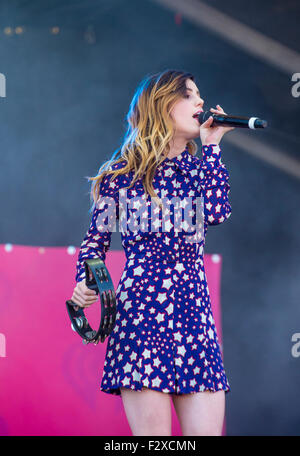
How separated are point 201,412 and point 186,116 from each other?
87 cm

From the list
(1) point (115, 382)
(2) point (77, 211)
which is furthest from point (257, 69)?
(1) point (115, 382)

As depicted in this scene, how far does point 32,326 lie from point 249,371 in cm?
106

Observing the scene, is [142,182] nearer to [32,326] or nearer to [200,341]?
[200,341]

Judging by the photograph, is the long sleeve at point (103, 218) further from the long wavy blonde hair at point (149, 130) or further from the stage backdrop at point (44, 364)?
the stage backdrop at point (44, 364)

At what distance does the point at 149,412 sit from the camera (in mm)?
1615

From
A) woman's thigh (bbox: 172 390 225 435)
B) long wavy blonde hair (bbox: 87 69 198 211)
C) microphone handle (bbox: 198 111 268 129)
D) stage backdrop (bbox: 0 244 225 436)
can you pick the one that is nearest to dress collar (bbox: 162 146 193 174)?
long wavy blonde hair (bbox: 87 69 198 211)

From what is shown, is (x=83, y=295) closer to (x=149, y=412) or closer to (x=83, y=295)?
(x=83, y=295)

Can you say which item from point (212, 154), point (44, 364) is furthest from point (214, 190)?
point (44, 364)

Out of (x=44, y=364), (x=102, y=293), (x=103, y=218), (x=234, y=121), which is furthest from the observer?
(x=44, y=364)

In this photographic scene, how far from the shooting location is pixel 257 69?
2945 mm

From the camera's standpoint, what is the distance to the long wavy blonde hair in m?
1.81

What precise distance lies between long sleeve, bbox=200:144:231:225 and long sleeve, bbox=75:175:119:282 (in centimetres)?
27
